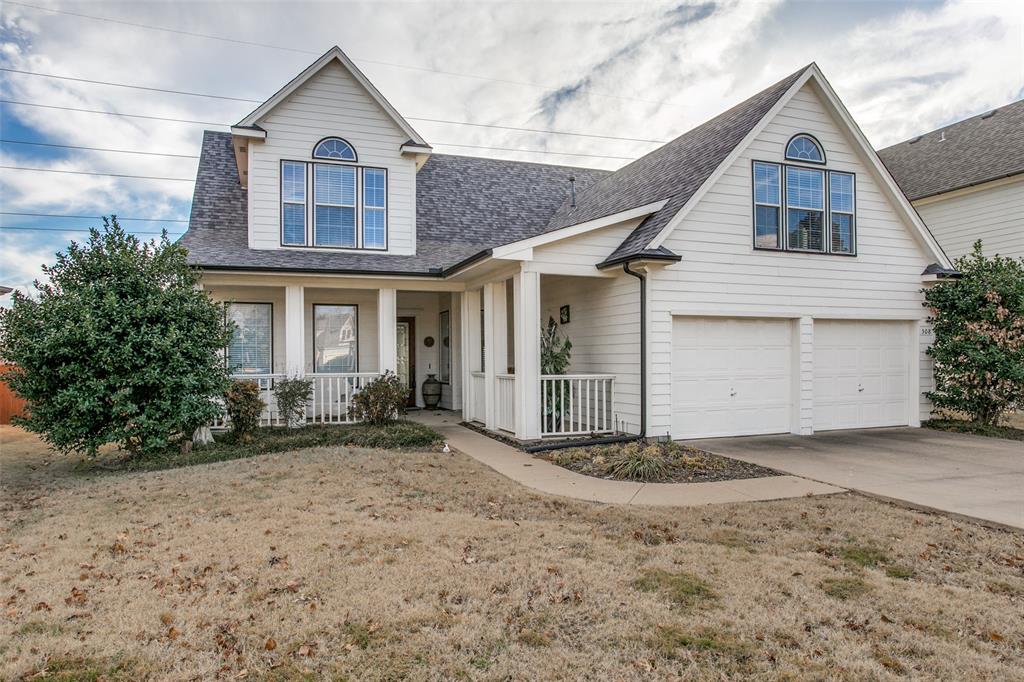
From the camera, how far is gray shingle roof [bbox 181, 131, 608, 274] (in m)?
12.2

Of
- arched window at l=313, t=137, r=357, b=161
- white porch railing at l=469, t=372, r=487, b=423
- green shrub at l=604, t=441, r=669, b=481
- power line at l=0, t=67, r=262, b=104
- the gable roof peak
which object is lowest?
green shrub at l=604, t=441, r=669, b=481

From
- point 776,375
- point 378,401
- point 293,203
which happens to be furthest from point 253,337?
point 776,375

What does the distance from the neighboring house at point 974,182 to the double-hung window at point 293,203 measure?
1613cm

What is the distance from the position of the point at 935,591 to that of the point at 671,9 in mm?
14095

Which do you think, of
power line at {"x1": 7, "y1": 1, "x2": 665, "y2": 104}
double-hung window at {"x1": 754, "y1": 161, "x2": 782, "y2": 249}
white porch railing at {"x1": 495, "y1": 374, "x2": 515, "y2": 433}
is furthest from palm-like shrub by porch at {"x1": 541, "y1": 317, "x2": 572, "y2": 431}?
power line at {"x1": 7, "y1": 1, "x2": 665, "y2": 104}

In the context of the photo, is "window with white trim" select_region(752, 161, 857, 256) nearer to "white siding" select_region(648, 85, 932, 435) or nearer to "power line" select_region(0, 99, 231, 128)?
"white siding" select_region(648, 85, 932, 435)

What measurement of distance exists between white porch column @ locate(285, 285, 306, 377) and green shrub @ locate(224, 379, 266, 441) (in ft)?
4.23

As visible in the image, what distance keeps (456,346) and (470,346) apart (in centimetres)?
196

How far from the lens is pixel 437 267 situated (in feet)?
42.0

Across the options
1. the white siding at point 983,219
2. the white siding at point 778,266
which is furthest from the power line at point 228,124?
the white siding at point 778,266

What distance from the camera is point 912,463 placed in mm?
8656

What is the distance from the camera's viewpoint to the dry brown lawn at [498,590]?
3.31 m

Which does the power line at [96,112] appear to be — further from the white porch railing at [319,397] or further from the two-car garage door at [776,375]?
the two-car garage door at [776,375]

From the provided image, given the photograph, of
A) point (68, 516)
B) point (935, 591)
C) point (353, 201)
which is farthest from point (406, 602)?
point (353, 201)
